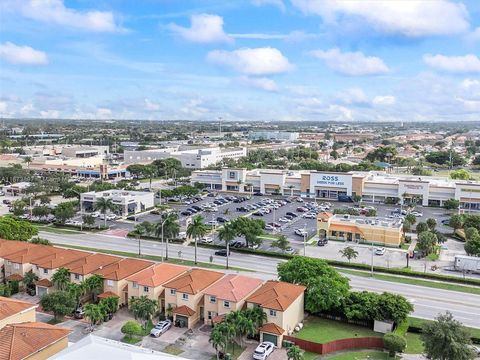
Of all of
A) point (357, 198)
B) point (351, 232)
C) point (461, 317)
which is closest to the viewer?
point (461, 317)

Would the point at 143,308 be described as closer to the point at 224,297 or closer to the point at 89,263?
the point at 224,297

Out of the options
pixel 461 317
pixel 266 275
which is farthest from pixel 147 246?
pixel 461 317

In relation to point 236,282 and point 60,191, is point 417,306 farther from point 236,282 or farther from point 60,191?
point 60,191

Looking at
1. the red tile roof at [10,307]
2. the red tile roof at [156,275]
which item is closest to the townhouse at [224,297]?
the red tile roof at [156,275]

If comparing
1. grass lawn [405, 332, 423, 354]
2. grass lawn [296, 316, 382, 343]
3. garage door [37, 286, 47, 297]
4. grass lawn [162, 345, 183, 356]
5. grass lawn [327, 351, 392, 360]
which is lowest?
grass lawn [327, 351, 392, 360]

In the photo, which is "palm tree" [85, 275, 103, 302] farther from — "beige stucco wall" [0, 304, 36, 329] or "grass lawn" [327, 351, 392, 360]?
"grass lawn" [327, 351, 392, 360]

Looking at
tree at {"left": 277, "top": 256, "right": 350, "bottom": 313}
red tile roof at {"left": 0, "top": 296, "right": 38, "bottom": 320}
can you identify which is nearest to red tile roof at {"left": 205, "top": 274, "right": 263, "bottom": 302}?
tree at {"left": 277, "top": 256, "right": 350, "bottom": 313}
